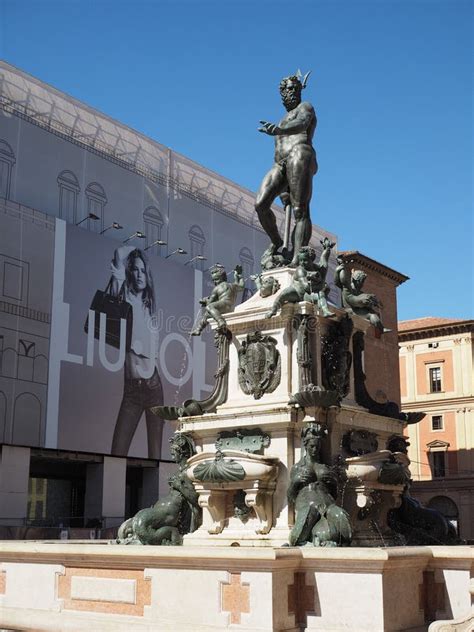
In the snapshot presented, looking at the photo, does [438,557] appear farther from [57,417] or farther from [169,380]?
[169,380]

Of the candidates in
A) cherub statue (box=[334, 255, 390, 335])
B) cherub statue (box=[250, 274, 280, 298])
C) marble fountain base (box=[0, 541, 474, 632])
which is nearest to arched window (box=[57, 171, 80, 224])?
cherub statue (box=[334, 255, 390, 335])

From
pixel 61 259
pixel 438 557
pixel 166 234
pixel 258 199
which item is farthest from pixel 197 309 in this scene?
pixel 438 557

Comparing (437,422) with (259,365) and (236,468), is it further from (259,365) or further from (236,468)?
(236,468)

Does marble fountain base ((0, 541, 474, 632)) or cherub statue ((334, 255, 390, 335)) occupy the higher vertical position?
cherub statue ((334, 255, 390, 335))

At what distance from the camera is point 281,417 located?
10.2 meters

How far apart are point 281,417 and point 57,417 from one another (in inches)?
1047

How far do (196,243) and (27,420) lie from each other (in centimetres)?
1506

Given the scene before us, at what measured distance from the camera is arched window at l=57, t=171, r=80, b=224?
38.3 metres

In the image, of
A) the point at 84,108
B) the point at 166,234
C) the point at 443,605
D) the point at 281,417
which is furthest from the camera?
the point at 166,234

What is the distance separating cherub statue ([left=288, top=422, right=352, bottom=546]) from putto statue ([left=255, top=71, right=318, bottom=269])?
3.10 m

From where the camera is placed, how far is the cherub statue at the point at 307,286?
1065 cm

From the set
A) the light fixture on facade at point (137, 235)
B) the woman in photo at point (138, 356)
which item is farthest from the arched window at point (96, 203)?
the woman in photo at point (138, 356)

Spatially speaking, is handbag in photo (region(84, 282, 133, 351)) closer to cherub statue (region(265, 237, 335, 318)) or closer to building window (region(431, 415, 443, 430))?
building window (region(431, 415, 443, 430))

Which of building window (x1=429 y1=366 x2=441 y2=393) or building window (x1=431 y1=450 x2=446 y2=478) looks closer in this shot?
building window (x1=431 y1=450 x2=446 y2=478)
